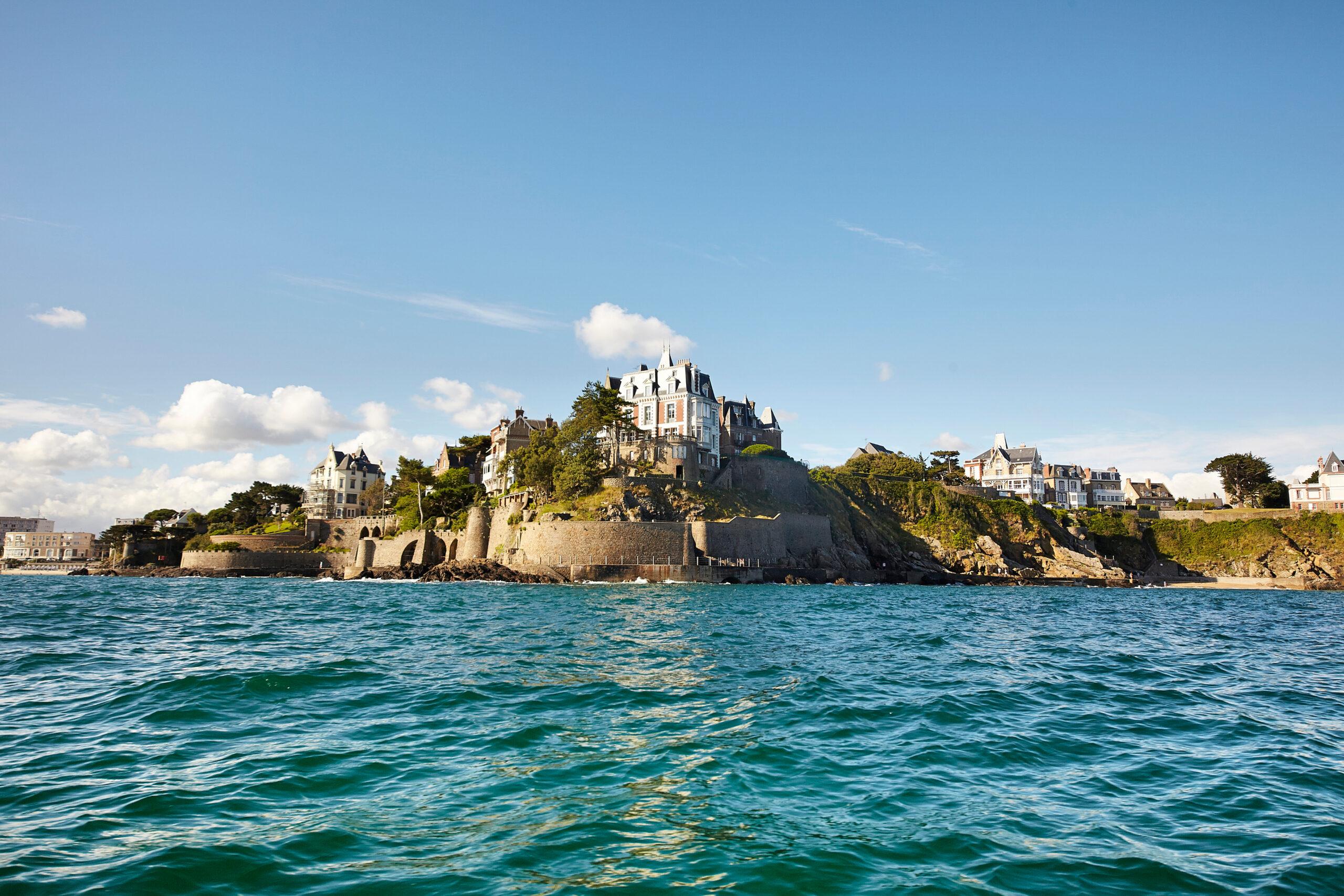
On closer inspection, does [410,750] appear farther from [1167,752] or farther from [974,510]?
[974,510]

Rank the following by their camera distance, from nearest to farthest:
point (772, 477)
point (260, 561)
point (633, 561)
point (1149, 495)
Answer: point (633, 561)
point (260, 561)
point (772, 477)
point (1149, 495)

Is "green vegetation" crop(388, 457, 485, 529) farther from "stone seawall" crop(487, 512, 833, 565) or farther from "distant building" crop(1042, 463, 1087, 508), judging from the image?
"distant building" crop(1042, 463, 1087, 508)

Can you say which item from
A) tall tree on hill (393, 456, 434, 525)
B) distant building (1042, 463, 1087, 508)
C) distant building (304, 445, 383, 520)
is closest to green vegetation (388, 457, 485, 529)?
tall tree on hill (393, 456, 434, 525)

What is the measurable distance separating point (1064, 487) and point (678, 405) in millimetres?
66042

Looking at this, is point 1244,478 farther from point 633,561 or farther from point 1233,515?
point 633,561

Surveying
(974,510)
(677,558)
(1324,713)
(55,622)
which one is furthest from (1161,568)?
(55,622)

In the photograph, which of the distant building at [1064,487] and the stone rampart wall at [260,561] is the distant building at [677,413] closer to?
the stone rampart wall at [260,561]

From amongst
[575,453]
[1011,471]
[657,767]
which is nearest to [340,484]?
[575,453]

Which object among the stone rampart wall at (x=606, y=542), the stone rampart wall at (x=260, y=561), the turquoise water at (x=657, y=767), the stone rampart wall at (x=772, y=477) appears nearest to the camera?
the turquoise water at (x=657, y=767)

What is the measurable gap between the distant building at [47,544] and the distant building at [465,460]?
110461mm

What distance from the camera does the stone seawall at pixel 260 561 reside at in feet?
264

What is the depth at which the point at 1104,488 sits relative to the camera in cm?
12550

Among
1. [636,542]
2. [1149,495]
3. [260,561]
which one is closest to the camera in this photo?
[636,542]

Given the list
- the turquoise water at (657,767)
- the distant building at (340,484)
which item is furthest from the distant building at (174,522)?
the turquoise water at (657,767)
